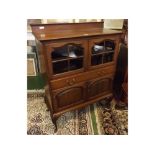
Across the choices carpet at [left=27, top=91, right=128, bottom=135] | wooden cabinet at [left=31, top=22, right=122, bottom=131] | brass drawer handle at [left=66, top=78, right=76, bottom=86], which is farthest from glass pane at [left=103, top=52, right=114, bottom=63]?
carpet at [left=27, top=91, right=128, bottom=135]

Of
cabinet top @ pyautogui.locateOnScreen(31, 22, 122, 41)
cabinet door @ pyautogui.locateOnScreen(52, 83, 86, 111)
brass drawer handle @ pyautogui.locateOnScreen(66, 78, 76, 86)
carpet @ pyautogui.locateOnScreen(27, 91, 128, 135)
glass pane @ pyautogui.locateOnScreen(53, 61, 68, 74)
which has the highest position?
cabinet top @ pyautogui.locateOnScreen(31, 22, 122, 41)

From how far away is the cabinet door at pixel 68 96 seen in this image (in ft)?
3.76

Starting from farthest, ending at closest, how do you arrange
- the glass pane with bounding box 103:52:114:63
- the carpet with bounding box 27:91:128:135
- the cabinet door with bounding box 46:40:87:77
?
1. the carpet with bounding box 27:91:128:135
2. the glass pane with bounding box 103:52:114:63
3. the cabinet door with bounding box 46:40:87:77

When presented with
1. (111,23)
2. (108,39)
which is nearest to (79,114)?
(108,39)

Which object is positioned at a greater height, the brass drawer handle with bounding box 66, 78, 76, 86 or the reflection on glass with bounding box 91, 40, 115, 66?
the reflection on glass with bounding box 91, 40, 115, 66

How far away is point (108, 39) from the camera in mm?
1131

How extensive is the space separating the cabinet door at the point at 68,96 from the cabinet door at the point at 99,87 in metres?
0.06

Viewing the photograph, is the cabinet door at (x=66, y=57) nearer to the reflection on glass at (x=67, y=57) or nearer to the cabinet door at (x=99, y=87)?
the reflection on glass at (x=67, y=57)

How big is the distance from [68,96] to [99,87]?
308mm

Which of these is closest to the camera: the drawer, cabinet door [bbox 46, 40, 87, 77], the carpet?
cabinet door [bbox 46, 40, 87, 77]

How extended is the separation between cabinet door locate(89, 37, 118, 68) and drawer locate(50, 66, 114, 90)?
0.19ft

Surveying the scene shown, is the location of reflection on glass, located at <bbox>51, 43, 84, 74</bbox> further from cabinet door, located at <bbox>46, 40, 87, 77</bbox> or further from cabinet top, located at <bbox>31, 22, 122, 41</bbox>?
cabinet top, located at <bbox>31, 22, 122, 41</bbox>

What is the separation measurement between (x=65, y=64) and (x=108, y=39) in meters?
0.37

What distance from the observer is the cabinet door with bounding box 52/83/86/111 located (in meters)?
1.15
